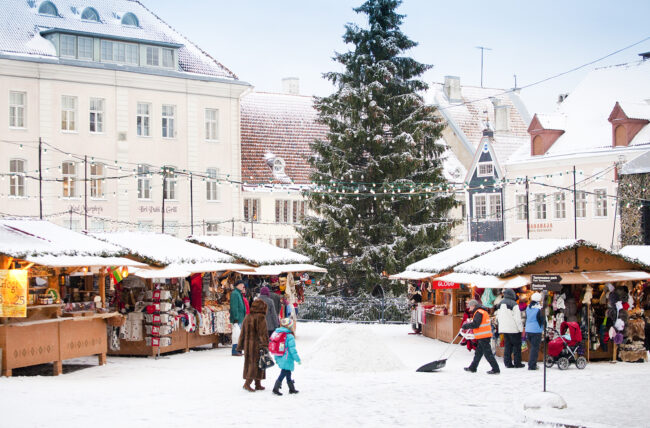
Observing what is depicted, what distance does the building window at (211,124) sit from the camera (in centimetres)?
4769

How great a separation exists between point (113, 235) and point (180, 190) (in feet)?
73.7

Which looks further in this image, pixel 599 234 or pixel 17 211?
pixel 599 234

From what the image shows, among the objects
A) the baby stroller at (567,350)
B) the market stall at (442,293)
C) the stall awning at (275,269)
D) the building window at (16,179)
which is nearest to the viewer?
the baby stroller at (567,350)

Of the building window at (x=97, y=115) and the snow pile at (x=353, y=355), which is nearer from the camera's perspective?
the snow pile at (x=353, y=355)

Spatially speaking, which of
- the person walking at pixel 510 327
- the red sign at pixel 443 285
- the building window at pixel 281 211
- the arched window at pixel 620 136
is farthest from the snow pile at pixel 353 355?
the building window at pixel 281 211

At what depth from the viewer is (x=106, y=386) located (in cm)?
1694

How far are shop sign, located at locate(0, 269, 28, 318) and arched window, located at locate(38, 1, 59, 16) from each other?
2970 centimetres

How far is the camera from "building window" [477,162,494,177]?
52.4m

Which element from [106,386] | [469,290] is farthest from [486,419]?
[469,290]

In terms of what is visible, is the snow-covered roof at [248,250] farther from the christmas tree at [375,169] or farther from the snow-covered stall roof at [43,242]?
the christmas tree at [375,169]

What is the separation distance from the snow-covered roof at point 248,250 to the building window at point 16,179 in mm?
15710

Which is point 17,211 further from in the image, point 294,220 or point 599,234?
point 599,234

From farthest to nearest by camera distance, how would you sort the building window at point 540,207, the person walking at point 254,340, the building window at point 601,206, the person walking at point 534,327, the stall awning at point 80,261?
the building window at point 540,207 < the building window at point 601,206 < the person walking at point 534,327 < the stall awning at point 80,261 < the person walking at point 254,340

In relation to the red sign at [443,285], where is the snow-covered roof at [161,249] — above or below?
above
